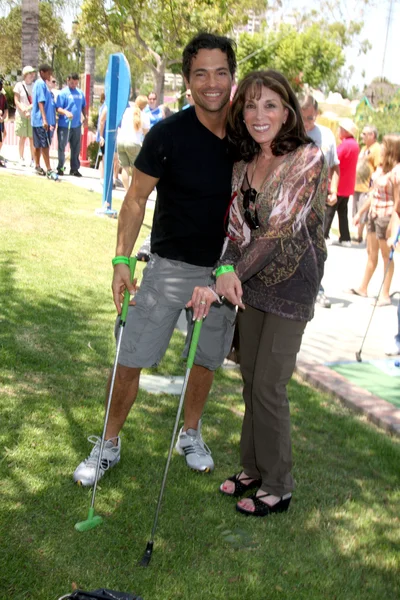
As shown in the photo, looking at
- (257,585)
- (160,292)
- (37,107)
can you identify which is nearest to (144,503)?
(257,585)

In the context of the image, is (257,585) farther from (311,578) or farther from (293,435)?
(293,435)

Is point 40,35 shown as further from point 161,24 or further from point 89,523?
point 89,523

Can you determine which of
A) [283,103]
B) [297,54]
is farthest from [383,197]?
[297,54]

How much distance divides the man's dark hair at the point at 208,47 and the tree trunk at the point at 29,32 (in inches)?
744

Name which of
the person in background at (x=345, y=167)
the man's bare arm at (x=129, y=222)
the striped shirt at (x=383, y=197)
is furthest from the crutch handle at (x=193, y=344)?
the person in background at (x=345, y=167)

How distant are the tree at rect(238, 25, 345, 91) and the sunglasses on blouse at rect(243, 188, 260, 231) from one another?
63381mm

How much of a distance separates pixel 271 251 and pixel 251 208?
8.9 inches

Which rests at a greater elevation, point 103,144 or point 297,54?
point 297,54

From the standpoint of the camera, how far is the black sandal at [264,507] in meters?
3.60

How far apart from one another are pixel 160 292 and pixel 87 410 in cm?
121

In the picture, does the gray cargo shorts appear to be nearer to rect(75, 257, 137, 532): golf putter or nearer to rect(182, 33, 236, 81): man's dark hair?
rect(75, 257, 137, 532): golf putter

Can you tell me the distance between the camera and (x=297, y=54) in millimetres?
70812

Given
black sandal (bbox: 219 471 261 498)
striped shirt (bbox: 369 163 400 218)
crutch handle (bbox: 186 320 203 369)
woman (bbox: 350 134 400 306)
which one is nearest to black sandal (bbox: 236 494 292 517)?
black sandal (bbox: 219 471 261 498)

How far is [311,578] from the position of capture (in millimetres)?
3168
